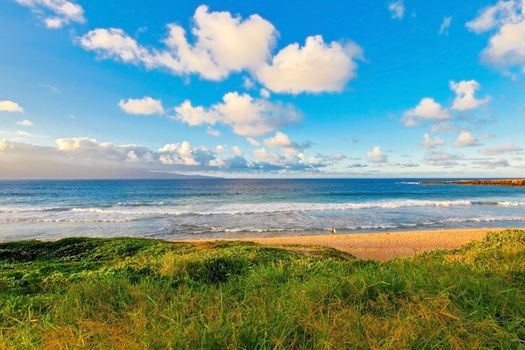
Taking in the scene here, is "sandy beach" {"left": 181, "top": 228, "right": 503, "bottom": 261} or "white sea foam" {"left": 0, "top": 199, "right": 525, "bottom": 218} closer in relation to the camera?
"sandy beach" {"left": 181, "top": 228, "right": 503, "bottom": 261}

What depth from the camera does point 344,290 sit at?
3471 mm

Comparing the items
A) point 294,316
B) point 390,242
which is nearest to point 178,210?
point 390,242

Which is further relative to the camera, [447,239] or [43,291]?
[447,239]

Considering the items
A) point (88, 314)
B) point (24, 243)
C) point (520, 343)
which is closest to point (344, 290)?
point (520, 343)

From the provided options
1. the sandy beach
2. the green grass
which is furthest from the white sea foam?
the green grass

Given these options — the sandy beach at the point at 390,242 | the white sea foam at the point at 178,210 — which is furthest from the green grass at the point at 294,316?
the white sea foam at the point at 178,210

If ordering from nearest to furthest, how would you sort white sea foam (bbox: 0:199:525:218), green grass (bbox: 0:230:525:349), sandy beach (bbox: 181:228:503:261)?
1. green grass (bbox: 0:230:525:349)
2. sandy beach (bbox: 181:228:503:261)
3. white sea foam (bbox: 0:199:525:218)

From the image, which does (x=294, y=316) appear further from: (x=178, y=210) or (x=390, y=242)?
(x=178, y=210)

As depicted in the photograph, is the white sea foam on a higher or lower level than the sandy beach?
lower

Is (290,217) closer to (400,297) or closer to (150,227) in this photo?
(150,227)

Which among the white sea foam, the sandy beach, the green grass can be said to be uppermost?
the green grass

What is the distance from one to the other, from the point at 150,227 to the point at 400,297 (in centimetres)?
2549

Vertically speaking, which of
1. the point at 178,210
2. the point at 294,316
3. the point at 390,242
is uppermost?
the point at 294,316

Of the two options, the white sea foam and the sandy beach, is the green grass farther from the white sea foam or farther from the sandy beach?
the white sea foam
